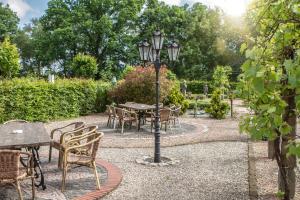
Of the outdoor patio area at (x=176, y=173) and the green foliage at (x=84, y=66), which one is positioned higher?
the green foliage at (x=84, y=66)

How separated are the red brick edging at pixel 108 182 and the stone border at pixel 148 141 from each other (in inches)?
81.6

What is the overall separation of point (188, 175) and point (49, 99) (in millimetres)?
10597

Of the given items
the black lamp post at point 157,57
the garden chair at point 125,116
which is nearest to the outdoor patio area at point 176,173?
the black lamp post at point 157,57

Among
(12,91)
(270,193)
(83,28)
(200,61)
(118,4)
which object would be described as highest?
(118,4)

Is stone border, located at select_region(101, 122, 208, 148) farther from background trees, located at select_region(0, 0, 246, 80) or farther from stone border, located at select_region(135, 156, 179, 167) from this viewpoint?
background trees, located at select_region(0, 0, 246, 80)

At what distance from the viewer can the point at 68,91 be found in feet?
55.8

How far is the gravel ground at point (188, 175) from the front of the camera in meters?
5.73

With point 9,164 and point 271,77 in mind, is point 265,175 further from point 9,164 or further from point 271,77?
point 271,77

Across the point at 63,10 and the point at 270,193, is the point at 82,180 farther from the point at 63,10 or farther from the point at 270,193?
the point at 63,10

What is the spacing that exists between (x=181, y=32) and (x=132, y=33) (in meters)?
5.15

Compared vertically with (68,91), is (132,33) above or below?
above

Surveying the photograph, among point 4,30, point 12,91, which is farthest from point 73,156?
point 4,30

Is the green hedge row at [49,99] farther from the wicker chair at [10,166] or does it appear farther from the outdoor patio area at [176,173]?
the wicker chair at [10,166]

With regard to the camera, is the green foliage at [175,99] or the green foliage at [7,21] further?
the green foliage at [7,21]
